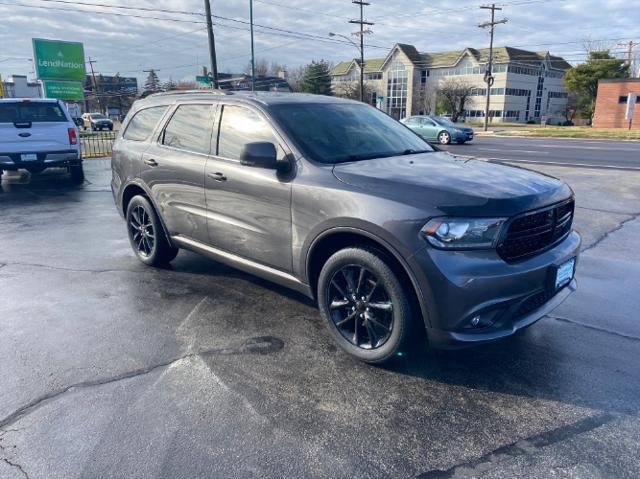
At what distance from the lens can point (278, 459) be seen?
2.48 m

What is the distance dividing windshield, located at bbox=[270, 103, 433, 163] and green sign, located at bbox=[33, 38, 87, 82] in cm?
3715

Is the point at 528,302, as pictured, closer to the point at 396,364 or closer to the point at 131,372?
the point at 396,364

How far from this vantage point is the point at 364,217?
312 cm

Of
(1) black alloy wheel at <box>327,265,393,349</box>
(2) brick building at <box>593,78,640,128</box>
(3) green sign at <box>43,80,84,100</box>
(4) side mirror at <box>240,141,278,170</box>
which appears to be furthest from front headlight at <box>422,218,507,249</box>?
(2) brick building at <box>593,78,640,128</box>

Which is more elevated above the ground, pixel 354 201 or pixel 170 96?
pixel 170 96

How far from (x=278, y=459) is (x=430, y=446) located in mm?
786

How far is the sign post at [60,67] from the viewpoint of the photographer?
3469 centimetres

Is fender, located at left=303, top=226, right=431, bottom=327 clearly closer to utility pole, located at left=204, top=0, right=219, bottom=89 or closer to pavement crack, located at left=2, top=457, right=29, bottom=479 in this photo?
pavement crack, located at left=2, top=457, right=29, bottom=479

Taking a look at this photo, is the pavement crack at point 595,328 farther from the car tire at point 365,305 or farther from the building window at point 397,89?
the building window at point 397,89

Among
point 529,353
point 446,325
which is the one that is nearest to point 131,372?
point 446,325

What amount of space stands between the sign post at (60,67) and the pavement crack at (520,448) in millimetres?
38130

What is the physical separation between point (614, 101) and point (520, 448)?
54.4 m

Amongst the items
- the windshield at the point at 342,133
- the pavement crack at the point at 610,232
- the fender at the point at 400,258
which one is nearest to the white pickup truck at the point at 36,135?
the windshield at the point at 342,133

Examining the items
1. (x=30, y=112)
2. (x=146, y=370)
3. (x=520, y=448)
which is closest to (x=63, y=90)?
(x=30, y=112)
